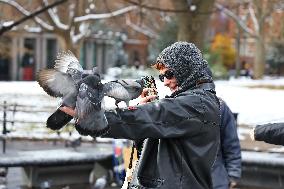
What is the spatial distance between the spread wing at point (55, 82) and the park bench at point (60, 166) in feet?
23.8

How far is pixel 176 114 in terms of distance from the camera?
3102 mm

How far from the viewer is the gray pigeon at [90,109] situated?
9.26 ft

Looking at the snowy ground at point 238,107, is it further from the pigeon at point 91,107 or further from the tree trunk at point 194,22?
the pigeon at point 91,107

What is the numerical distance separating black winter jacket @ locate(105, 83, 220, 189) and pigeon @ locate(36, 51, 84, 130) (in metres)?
0.23

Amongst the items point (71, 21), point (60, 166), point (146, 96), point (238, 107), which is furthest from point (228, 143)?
point (71, 21)

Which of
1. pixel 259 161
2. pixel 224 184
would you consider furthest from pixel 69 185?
pixel 224 184

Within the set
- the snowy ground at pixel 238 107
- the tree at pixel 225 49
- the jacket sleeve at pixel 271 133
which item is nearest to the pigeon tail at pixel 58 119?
the jacket sleeve at pixel 271 133

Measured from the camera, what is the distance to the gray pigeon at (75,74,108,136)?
282 centimetres

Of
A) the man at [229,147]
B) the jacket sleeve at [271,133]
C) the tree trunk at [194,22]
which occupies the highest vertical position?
the tree trunk at [194,22]

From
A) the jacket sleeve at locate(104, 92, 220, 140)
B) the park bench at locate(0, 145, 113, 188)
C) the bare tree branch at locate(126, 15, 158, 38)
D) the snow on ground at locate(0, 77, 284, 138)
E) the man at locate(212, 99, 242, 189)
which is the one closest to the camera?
the jacket sleeve at locate(104, 92, 220, 140)

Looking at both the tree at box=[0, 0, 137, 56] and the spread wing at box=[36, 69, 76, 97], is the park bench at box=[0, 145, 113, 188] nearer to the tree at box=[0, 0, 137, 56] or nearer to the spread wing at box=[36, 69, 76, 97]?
the spread wing at box=[36, 69, 76, 97]

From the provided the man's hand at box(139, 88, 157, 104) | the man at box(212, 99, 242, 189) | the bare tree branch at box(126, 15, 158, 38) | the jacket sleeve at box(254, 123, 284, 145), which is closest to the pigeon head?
the man's hand at box(139, 88, 157, 104)

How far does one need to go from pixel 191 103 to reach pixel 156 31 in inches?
2316

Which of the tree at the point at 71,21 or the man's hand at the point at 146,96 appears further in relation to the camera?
the tree at the point at 71,21
